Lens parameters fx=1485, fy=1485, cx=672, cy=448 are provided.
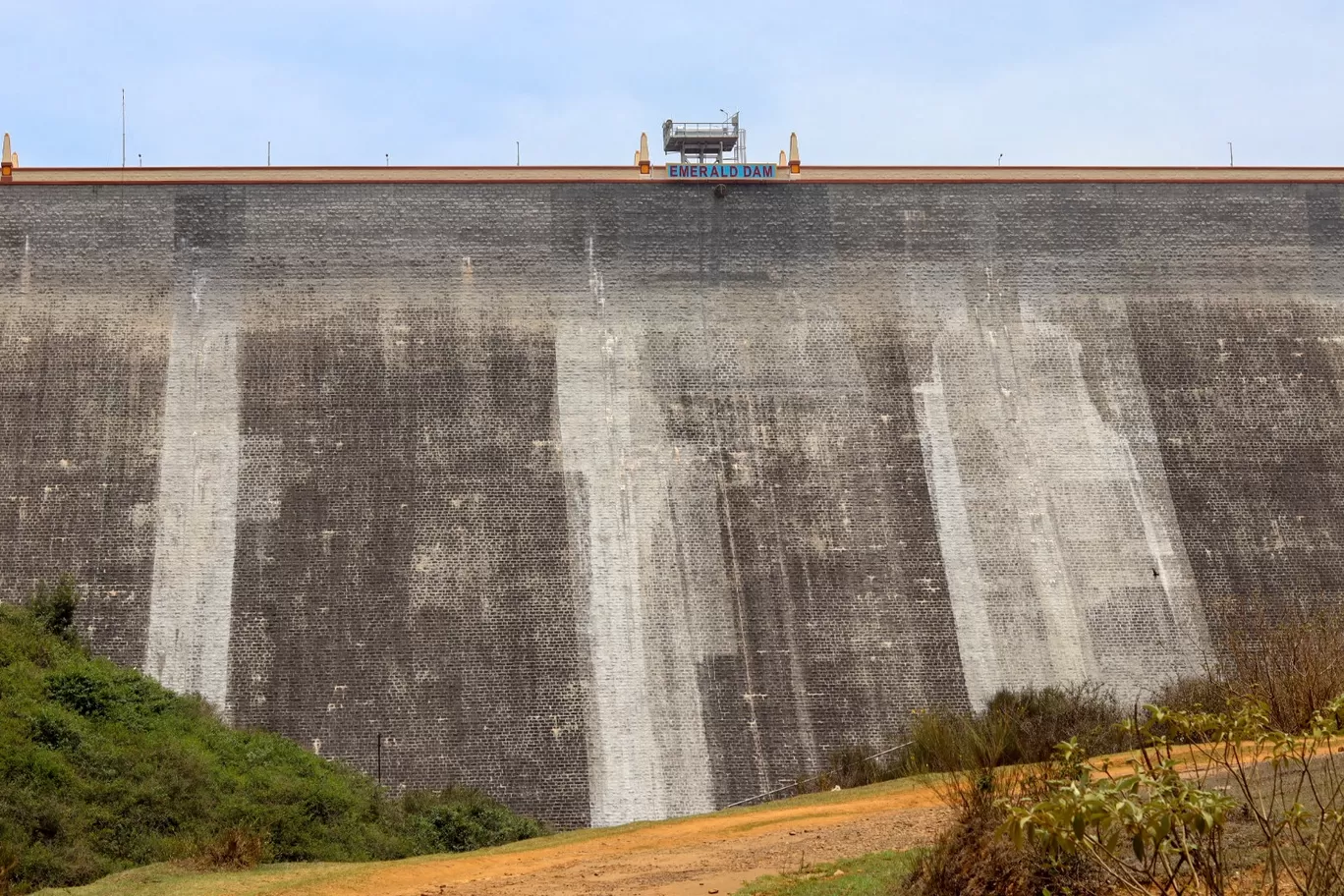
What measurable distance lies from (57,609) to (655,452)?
12196 mm

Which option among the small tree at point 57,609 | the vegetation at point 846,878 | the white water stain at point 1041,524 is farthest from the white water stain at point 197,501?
the vegetation at point 846,878

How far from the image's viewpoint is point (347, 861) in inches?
720

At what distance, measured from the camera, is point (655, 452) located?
104 feet

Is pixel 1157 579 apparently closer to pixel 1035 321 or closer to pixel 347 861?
pixel 1035 321

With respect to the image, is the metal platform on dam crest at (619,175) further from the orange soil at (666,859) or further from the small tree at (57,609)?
the orange soil at (666,859)

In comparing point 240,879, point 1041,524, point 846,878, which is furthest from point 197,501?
point 846,878

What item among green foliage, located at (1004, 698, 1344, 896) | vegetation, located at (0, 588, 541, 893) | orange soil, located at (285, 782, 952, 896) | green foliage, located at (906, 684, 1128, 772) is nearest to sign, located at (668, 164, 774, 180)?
green foliage, located at (906, 684, 1128, 772)

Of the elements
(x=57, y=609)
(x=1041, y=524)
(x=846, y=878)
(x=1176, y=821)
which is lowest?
(x=846, y=878)

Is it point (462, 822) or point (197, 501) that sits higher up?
point (197, 501)

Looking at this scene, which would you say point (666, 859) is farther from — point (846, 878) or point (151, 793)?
point (151, 793)

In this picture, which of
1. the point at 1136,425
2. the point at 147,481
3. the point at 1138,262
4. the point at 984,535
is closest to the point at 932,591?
the point at 984,535

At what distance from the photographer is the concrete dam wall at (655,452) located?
2817 centimetres

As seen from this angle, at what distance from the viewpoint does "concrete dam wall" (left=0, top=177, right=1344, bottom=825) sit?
92.4ft

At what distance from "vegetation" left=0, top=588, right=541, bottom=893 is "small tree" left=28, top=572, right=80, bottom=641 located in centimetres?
16
